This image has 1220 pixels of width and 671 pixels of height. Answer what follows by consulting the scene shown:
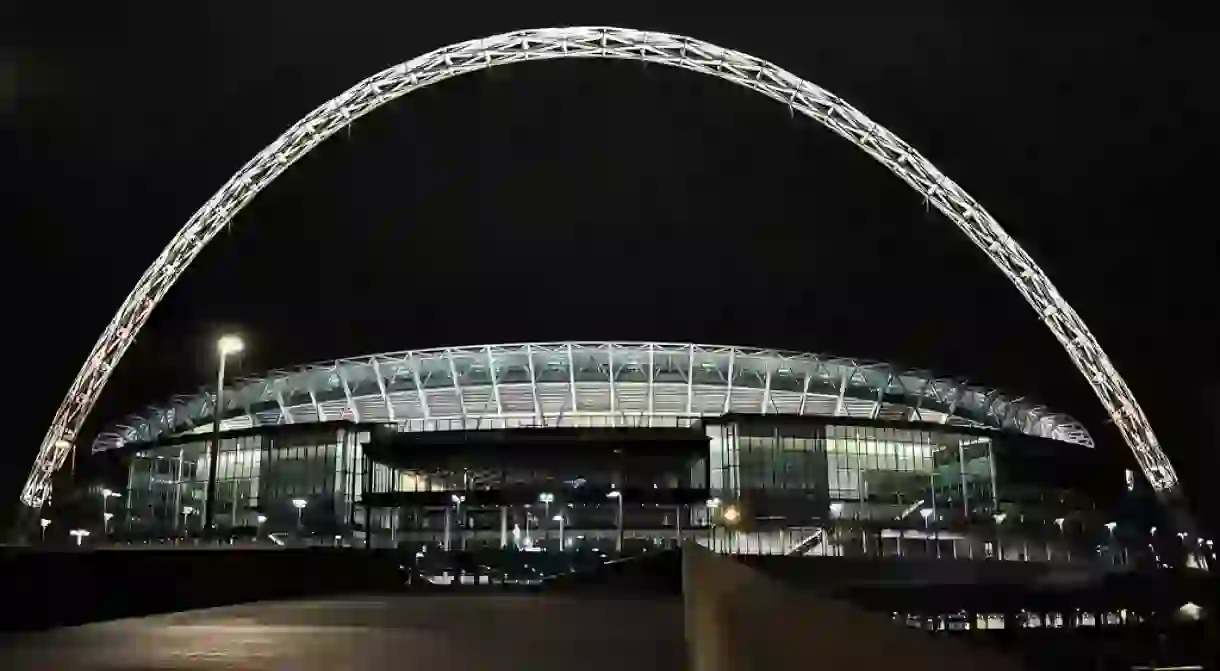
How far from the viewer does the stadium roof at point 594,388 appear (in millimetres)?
71375

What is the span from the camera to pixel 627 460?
2544 inches

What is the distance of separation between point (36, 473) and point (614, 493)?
35.5 m

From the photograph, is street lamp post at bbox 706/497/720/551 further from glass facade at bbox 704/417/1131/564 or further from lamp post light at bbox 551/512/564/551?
lamp post light at bbox 551/512/564/551

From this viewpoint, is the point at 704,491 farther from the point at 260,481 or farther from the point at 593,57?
the point at 260,481

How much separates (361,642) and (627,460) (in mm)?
56289

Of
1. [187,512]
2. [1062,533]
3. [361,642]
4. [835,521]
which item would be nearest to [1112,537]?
[1062,533]

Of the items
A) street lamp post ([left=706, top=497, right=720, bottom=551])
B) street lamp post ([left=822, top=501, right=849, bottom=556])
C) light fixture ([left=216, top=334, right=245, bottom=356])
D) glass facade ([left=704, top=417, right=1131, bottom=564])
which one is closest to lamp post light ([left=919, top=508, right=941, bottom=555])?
glass facade ([left=704, top=417, right=1131, bottom=564])

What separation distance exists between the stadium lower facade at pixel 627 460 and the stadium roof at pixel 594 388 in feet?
0.56

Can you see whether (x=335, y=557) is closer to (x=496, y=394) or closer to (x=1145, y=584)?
(x=1145, y=584)

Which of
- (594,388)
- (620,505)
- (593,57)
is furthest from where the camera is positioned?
(594,388)

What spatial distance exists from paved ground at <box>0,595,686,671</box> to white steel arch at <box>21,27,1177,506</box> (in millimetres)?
34182

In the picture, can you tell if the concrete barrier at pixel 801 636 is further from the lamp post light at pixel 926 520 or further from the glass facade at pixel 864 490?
the lamp post light at pixel 926 520

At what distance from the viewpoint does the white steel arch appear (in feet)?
141

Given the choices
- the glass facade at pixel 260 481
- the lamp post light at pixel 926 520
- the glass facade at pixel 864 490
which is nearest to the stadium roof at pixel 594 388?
the glass facade at pixel 260 481
